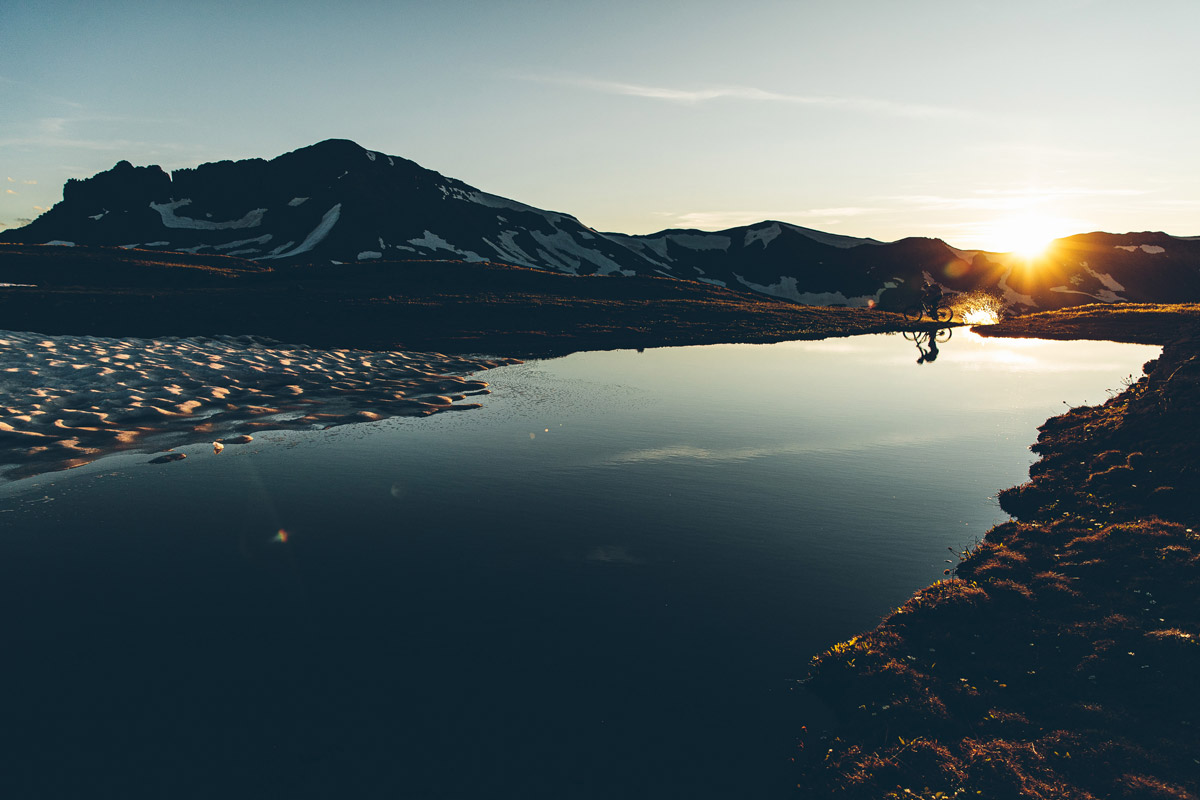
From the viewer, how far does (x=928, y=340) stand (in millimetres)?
71812

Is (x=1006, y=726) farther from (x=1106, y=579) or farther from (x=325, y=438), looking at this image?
(x=325, y=438)

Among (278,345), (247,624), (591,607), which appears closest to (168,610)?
(247,624)

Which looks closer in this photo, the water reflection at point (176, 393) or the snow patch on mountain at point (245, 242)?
the water reflection at point (176, 393)

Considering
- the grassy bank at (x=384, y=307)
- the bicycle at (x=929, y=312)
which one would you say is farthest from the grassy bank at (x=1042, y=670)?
the bicycle at (x=929, y=312)

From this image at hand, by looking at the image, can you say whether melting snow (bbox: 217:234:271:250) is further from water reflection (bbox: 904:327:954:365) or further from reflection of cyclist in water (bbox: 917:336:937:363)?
reflection of cyclist in water (bbox: 917:336:937:363)

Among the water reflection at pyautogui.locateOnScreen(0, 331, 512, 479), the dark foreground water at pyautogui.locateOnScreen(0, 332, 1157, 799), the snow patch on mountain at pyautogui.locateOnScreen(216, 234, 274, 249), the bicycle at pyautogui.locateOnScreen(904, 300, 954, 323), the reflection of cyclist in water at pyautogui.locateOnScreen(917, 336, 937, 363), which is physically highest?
the snow patch on mountain at pyautogui.locateOnScreen(216, 234, 274, 249)

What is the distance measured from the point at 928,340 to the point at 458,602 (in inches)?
2847

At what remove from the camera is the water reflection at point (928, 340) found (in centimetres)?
5575

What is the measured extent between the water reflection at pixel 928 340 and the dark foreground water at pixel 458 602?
32549mm

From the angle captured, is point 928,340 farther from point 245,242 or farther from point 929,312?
point 245,242

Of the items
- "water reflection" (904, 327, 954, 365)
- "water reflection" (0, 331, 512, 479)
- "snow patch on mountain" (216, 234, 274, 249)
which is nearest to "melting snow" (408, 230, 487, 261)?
"snow patch on mountain" (216, 234, 274, 249)

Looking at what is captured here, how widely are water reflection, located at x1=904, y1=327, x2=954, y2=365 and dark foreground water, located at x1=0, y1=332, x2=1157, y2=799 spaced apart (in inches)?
1281

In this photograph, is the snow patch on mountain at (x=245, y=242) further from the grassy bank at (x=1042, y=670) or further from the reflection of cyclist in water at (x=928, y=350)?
the grassy bank at (x=1042, y=670)

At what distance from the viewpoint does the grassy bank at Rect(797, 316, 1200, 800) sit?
26.8 ft
